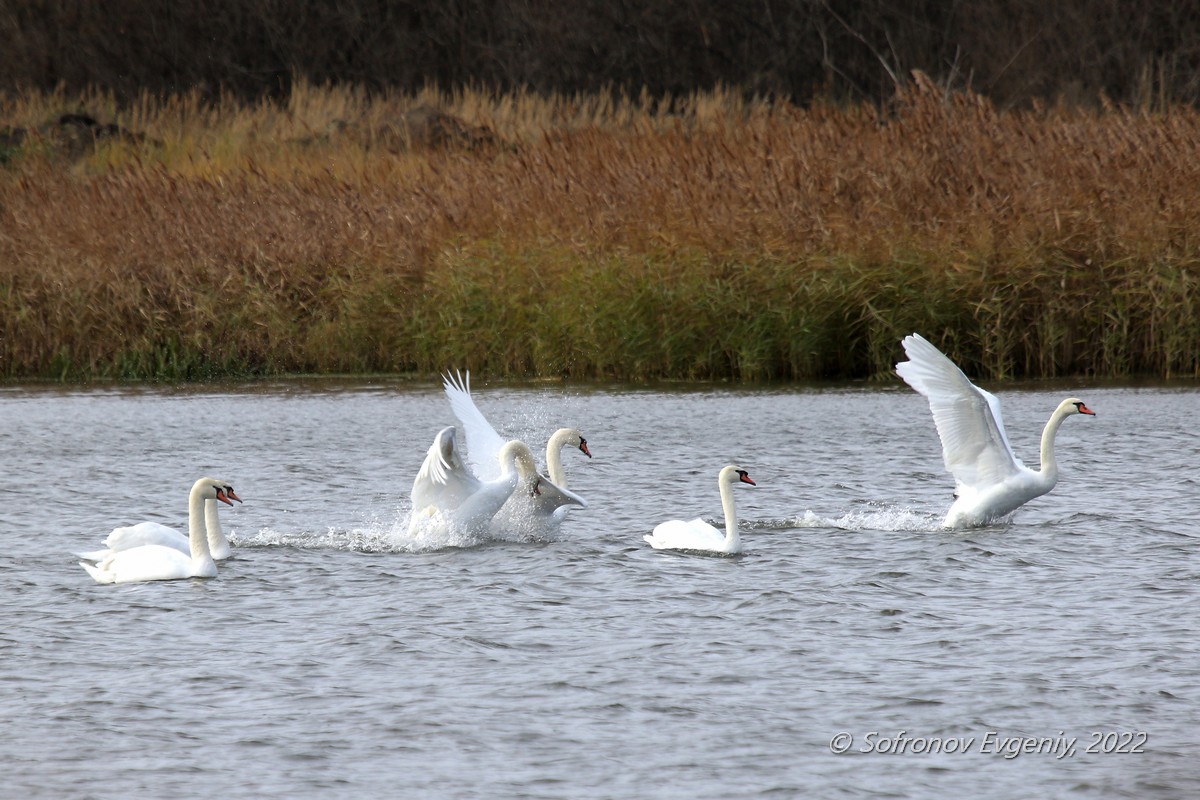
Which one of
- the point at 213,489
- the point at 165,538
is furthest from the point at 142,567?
the point at 213,489

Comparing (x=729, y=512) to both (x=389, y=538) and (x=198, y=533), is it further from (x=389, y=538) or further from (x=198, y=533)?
(x=198, y=533)

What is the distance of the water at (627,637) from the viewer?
534 centimetres

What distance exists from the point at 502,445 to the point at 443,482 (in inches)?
45.6

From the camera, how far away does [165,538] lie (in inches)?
332

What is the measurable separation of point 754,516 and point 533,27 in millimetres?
25950

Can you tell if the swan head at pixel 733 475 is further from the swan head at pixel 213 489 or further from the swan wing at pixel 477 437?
the swan head at pixel 213 489

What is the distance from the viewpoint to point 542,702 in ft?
19.7

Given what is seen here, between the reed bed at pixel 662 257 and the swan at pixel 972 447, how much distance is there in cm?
503

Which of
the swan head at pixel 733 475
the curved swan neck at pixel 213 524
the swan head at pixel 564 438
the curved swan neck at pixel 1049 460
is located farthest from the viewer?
the swan head at pixel 564 438

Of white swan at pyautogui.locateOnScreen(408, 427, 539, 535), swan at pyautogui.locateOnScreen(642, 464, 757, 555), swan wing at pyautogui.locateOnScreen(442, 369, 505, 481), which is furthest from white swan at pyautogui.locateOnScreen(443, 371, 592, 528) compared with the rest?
swan at pyautogui.locateOnScreen(642, 464, 757, 555)

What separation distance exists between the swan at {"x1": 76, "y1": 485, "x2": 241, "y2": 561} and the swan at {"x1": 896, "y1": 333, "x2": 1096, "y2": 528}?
11.1ft

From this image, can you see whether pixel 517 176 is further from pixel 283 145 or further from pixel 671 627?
pixel 671 627

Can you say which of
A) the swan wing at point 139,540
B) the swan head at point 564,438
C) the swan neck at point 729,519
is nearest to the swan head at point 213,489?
the swan wing at point 139,540

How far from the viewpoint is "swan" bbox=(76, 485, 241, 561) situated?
8.14 meters
